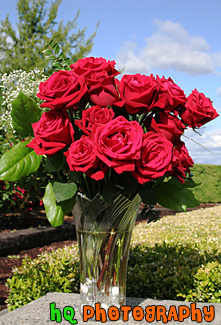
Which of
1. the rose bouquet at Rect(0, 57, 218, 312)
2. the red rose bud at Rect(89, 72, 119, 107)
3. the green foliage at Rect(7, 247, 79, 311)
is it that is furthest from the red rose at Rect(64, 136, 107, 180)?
the green foliage at Rect(7, 247, 79, 311)

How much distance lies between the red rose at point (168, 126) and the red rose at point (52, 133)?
416 millimetres

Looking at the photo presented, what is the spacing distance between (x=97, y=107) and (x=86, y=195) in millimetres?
476

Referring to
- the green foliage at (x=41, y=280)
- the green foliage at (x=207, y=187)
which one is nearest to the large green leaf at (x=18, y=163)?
the green foliage at (x=41, y=280)

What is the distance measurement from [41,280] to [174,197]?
174cm

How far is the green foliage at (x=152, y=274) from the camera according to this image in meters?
3.10

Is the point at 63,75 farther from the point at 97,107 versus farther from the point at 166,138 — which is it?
the point at 166,138


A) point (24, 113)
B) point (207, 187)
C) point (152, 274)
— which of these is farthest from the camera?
point (207, 187)

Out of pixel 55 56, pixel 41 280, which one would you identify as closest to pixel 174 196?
pixel 55 56

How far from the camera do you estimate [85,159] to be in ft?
5.26

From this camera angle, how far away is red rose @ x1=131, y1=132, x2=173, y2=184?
5.27 ft

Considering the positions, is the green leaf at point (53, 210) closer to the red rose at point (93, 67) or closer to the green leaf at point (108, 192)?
the green leaf at point (108, 192)

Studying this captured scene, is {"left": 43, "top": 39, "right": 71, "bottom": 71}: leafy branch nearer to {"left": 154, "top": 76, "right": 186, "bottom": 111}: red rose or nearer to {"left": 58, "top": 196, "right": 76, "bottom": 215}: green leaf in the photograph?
{"left": 154, "top": 76, "right": 186, "bottom": 111}: red rose

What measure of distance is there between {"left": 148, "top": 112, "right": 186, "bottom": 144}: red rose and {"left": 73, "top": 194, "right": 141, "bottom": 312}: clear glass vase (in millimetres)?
371

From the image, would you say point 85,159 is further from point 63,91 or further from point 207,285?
point 207,285
